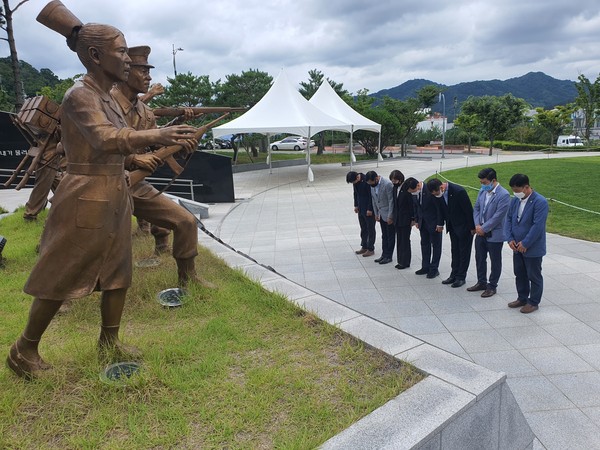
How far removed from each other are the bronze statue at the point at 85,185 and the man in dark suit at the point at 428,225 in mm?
3723

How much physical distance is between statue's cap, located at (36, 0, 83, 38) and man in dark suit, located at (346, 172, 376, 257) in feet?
15.4

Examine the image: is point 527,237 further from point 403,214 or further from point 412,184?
point 403,214

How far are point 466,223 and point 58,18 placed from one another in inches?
173

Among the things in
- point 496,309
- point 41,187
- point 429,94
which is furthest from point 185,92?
point 429,94

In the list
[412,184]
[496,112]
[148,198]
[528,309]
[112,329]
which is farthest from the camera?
[496,112]

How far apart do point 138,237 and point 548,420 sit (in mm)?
5657

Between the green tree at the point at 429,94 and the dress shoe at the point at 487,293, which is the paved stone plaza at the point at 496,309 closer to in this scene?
the dress shoe at the point at 487,293

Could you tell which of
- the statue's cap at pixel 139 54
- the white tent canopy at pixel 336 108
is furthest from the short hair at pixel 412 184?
the white tent canopy at pixel 336 108

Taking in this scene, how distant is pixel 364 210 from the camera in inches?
270

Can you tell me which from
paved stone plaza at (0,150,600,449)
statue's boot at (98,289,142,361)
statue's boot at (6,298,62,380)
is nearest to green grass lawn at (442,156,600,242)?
paved stone plaza at (0,150,600,449)

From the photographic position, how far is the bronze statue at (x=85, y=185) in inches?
92.9

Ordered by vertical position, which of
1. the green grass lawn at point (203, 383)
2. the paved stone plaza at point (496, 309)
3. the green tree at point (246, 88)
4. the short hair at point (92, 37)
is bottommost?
the paved stone plaza at point (496, 309)

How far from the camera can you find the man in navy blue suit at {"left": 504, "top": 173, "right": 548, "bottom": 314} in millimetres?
4223

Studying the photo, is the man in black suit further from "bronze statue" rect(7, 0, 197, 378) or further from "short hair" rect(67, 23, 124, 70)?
"short hair" rect(67, 23, 124, 70)
